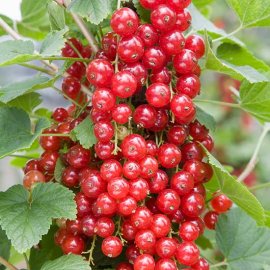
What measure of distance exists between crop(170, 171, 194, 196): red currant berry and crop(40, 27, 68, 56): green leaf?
0.22 metres

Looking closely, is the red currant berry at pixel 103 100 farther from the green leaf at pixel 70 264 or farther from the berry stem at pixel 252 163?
the berry stem at pixel 252 163

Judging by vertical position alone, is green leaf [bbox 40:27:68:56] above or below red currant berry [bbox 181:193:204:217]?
above

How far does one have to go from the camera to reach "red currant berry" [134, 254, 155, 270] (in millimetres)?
613

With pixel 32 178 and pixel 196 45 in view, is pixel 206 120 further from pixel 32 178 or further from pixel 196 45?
pixel 32 178

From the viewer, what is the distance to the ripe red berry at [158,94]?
62 cm

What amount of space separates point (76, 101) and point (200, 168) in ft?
0.77

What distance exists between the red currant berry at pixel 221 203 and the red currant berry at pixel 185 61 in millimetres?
252

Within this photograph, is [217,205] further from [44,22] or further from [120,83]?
[44,22]

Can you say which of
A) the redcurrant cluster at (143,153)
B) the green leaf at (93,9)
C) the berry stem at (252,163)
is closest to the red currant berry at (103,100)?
the redcurrant cluster at (143,153)

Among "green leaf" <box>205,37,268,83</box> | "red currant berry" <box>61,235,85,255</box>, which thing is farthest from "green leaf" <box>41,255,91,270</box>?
"green leaf" <box>205,37,268,83</box>

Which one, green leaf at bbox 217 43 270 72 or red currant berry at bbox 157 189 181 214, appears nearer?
red currant berry at bbox 157 189 181 214

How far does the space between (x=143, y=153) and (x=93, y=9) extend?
21 centimetres

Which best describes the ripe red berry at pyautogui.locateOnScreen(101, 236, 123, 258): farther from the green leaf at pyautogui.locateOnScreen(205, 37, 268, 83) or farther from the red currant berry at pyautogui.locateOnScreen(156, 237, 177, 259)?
the green leaf at pyautogui.locateOnScreen(205, 37, 268, 83)

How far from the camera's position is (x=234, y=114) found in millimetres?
3535
